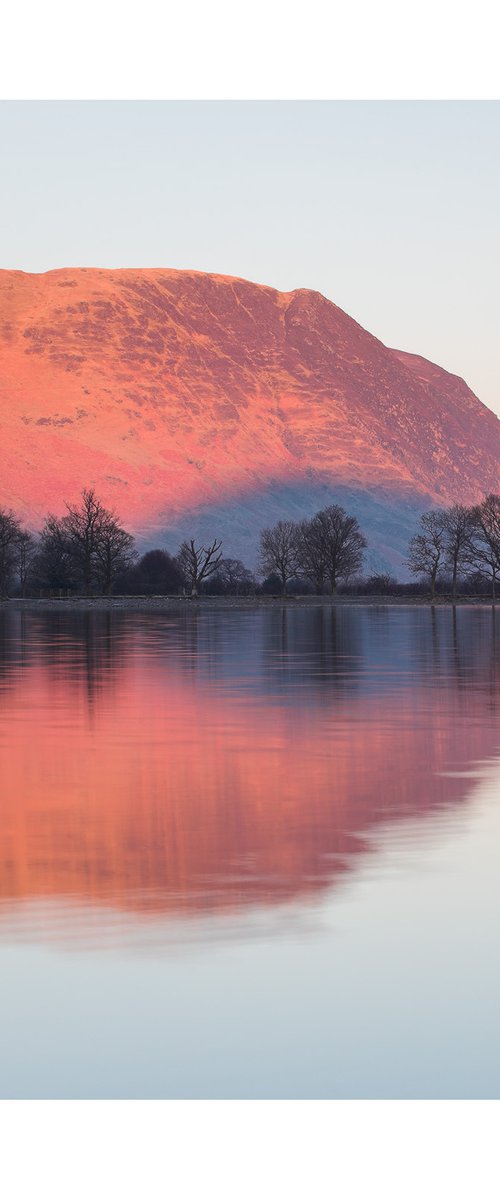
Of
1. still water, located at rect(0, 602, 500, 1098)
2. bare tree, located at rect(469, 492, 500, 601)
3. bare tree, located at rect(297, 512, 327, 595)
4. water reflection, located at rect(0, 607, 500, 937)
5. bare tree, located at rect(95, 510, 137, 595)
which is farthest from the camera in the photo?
bare tree, located at rect(297, 512, 327, 595)

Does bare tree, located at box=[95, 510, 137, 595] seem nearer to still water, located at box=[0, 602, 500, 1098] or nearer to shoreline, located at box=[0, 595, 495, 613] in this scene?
shoreline, located at box=[0, 595, 495, 613]

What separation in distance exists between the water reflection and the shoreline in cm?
11470

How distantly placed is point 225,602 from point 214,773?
152 meters

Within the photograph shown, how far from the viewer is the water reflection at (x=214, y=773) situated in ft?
45.8

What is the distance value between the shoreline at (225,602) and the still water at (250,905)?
131m

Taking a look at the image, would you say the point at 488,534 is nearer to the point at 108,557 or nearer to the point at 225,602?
the point at 225,602

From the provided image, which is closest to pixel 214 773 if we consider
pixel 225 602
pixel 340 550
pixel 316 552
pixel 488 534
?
pixel 225 602

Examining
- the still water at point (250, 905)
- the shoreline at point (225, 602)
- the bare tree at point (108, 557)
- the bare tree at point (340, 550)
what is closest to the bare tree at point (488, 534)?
the shoreline at point (225, 602)

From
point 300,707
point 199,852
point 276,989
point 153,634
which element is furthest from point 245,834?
point 153,634

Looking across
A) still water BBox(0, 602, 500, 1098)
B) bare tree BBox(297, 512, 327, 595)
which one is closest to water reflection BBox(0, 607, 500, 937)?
still water BBox(0, 602, 500, 1098)

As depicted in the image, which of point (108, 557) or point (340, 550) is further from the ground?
point (340, 550)

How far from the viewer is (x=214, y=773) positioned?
21094 millimetres

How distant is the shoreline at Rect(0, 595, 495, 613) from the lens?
6309 inches

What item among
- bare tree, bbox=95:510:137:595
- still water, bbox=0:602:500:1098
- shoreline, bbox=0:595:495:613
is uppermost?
bare tree, bbox=95:510:137:595
